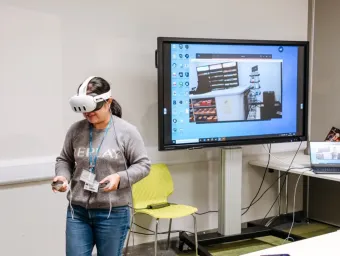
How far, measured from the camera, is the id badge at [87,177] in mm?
2117

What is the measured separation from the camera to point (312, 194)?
455 cm

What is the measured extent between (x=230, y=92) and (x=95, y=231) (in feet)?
5.69

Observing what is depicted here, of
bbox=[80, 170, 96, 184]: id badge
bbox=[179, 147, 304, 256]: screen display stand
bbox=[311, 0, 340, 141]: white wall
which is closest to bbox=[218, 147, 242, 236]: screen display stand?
bbox=[179, 147, 304, 256]: screen display stand

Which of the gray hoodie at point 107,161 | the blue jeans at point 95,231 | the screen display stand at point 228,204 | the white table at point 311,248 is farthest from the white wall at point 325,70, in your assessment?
the blue jeans at point 95,231

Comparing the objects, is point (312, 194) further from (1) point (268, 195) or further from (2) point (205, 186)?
(2) point (205, 186)

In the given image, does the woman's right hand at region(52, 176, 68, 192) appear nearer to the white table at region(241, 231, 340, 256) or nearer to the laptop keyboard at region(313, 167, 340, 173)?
the white table at region(241, 231, 340, 256)

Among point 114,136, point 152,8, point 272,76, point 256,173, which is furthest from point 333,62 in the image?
point 114,136

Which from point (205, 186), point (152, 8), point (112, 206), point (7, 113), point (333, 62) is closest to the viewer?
point (112, 206)

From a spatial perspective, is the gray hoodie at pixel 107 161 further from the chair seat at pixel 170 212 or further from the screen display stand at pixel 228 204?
the screen display stand at pixel 228 204

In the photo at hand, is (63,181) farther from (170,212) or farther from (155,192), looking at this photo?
(155,192)

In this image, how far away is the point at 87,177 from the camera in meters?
2.12

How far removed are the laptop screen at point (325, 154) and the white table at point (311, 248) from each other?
1.80 meters

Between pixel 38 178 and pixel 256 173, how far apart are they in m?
2.20

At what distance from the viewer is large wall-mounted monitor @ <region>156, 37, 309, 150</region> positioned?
10.6ft
